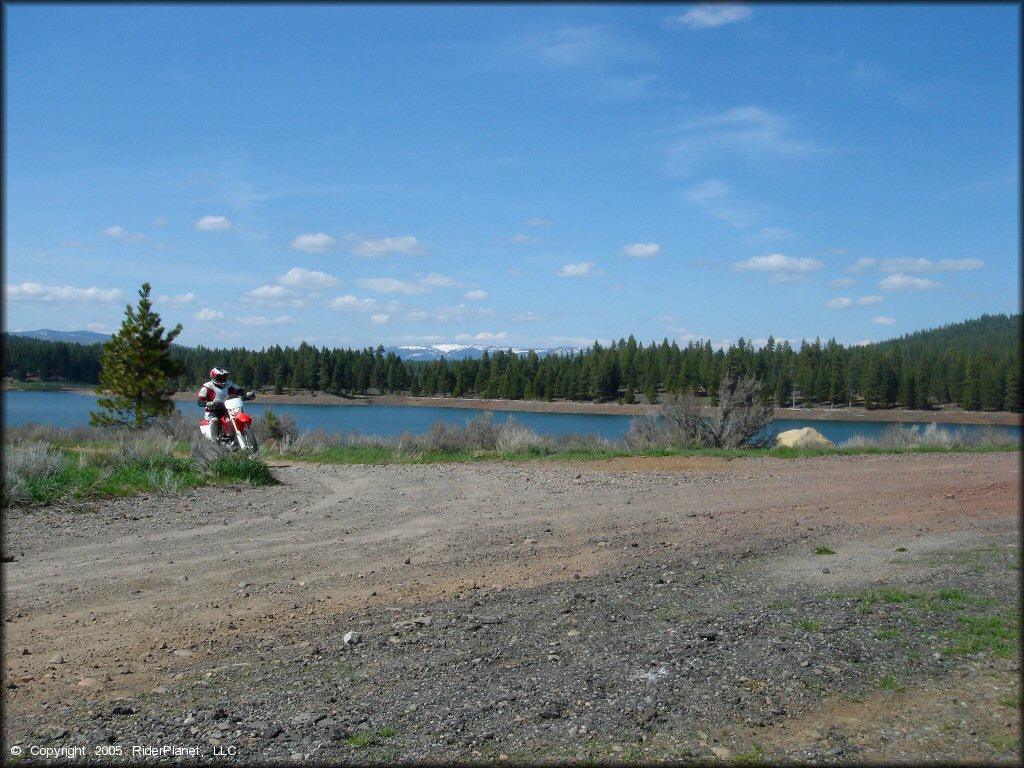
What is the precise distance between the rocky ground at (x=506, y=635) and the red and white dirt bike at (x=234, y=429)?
274 centimetres

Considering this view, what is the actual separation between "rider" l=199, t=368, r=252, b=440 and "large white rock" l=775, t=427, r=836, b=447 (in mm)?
14516

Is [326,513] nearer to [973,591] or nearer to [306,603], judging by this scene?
[306,603]

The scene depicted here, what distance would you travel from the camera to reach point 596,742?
369 centimetres

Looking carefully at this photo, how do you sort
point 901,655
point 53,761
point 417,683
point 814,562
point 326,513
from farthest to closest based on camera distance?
point 326,513
point 814,562
point 901,655
point 417,683
point 53,761

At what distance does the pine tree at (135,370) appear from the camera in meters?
32.8

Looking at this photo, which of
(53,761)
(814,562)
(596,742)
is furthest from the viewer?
(814,562)

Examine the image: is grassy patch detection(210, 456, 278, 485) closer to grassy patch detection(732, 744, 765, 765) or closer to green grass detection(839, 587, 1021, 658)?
green grass detection(839, 587, 1021, 658)

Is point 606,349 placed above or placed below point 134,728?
above

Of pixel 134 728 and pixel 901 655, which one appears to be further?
pixel 901 655

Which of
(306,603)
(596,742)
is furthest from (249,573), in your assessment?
(596,742)

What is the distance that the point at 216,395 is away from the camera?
12.1 metres

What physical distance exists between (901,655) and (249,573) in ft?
16.4

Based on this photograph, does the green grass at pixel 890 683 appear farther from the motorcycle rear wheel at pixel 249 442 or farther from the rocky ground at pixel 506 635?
the motorcycle rear wheel at pixel 249 442

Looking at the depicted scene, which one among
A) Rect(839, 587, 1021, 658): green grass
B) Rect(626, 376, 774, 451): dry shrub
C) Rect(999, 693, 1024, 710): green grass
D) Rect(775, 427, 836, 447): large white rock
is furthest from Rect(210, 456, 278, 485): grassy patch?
Rect(775, 427, 836, 447): large white rock
